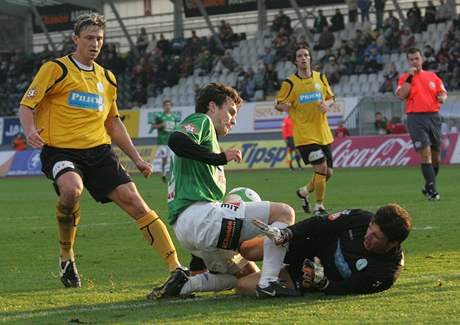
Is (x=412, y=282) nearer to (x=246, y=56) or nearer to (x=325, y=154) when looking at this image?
(x=325, y=154)

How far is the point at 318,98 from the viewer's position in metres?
14.5

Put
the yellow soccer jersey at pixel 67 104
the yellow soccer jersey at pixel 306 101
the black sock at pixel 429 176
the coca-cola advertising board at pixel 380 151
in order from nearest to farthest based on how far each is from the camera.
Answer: the yellow soccer jersey at pixel 67 104 → the yellow soccer jersey at pixel 306 101 → the black sock at pixel 429 176 → the coca-cola advertising board at pixel 380 151

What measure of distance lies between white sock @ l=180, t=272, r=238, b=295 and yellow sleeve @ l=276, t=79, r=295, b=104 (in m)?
7.93

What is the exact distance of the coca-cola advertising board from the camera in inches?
1109

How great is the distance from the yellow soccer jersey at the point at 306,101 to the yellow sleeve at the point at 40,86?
7.23 m

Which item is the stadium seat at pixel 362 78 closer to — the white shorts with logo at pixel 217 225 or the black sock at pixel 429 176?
the black sock at pixel 429 176

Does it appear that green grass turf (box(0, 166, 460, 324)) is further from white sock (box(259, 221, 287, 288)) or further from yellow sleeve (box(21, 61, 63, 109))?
yellow sleeve (box(21, 61, 63, 109))

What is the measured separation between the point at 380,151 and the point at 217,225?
2340cm

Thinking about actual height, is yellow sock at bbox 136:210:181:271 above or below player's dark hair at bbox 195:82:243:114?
below

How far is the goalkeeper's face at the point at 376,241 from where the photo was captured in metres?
5.99

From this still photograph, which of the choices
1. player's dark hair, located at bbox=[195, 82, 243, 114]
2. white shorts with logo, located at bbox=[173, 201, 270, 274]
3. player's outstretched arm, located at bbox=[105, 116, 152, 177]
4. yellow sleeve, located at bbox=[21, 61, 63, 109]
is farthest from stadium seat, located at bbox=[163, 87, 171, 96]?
white shorts with logo, located at bbox=[173, 201, 270, 274]

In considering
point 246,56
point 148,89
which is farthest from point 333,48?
point 148,89

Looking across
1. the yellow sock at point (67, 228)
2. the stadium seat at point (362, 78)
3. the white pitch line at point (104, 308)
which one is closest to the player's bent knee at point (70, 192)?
the yellow sock at point (67, 228)

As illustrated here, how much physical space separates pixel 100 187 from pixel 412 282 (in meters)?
2.50
